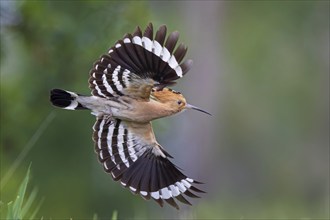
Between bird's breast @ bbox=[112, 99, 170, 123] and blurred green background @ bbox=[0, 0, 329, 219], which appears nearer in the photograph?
bird's breast @ bbox=[112, 99, 170, 123]

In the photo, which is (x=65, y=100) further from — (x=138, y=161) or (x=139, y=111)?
(x=138, y=161)

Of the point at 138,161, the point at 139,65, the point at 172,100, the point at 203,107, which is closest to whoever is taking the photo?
the point at 139,65

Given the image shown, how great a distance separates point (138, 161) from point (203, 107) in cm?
836

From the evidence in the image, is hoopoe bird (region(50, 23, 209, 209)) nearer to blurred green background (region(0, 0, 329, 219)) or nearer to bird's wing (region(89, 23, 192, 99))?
bird's wing (region(89, 23, 192, 99))

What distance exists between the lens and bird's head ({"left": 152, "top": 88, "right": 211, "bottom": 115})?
13.7 ft

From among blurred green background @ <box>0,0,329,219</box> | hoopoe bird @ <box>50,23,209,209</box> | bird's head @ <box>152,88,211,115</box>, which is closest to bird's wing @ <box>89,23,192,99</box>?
hoopoe bird @ <box>50,23,209,209</box>

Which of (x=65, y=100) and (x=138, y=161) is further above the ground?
(x=65, y=100)

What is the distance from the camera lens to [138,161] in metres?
4.35

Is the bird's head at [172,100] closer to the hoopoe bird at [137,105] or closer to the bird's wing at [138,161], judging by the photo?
the hoopoe bird at [137,105]

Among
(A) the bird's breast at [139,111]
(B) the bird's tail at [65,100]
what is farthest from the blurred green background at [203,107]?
(A) the bird's breast at [139,111]

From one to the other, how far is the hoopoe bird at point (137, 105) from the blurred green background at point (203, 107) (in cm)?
20

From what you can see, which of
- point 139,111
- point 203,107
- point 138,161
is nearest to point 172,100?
point 139,111

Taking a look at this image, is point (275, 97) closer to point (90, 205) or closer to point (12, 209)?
point (90, 205)

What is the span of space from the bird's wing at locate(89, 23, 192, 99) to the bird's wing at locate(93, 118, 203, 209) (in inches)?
6.2
